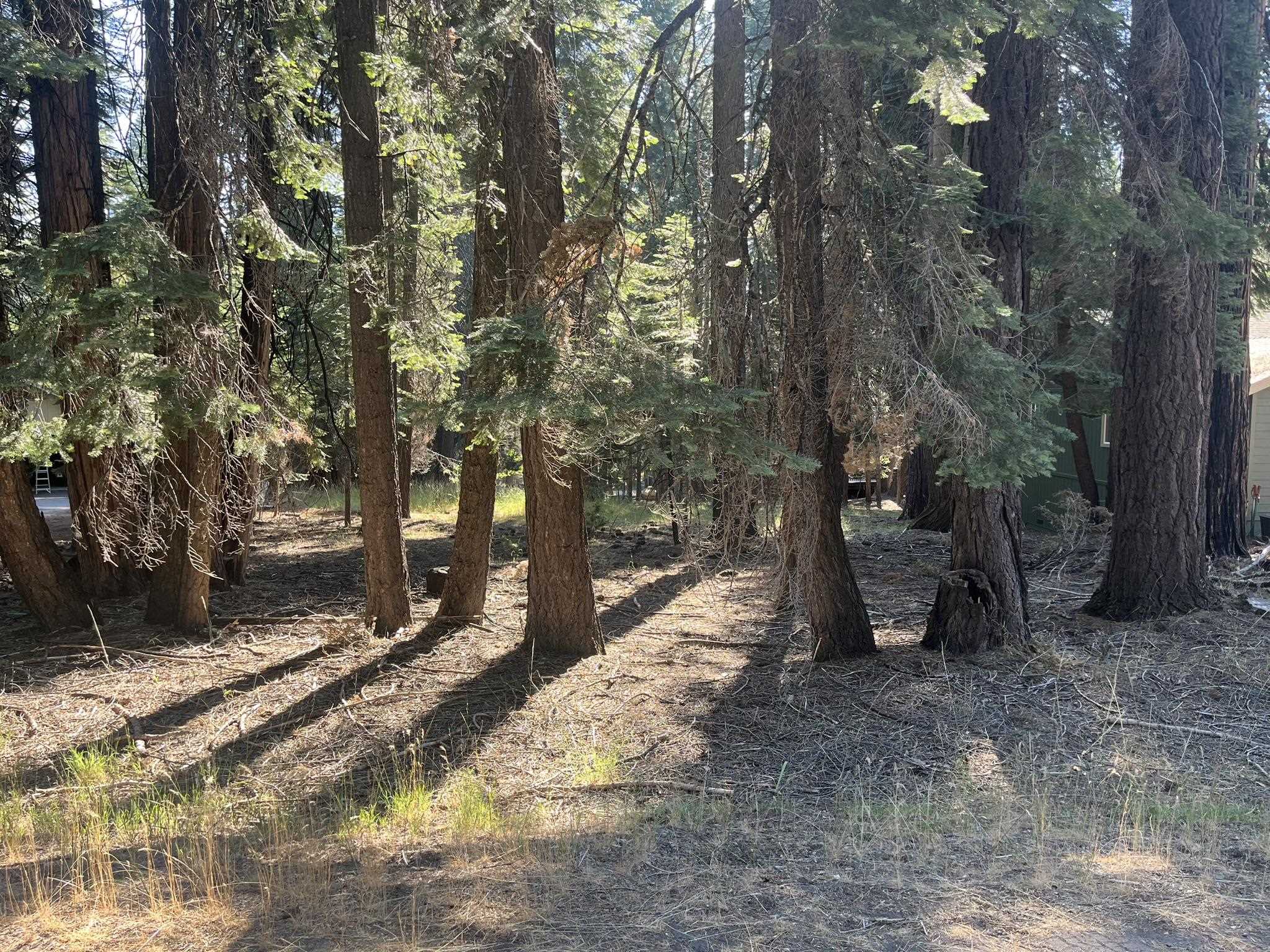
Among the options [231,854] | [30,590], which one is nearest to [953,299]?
[231,854]

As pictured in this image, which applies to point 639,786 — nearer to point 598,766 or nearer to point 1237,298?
point 598,766

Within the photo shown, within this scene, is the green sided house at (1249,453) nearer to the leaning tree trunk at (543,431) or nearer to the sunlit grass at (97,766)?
the leaning tree trunk at (543,431)

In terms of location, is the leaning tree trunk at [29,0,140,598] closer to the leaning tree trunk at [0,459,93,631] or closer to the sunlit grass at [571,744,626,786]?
the leaning tree trunk at [0,459,93,631]

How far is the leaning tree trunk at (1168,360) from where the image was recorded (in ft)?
28.1

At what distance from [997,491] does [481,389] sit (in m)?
4.18

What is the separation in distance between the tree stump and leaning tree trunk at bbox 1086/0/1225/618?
5.80ft

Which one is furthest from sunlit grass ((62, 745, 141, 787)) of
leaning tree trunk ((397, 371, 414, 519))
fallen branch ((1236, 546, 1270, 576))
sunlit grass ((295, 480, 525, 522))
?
sunlit grass ((295, 480, 525, 522))

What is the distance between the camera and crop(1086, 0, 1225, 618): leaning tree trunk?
Result: 8.57m

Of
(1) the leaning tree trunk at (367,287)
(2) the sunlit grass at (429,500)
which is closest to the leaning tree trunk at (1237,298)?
(1) the leaning tree trunk at (367,287)

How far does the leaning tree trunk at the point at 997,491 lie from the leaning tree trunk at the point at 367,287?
4.97 metres

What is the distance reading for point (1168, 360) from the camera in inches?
340

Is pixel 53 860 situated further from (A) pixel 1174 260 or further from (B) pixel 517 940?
(A) pixel 1174 260

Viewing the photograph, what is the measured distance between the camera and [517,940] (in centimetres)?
362

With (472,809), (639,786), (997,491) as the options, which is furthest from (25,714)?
(997,491)
